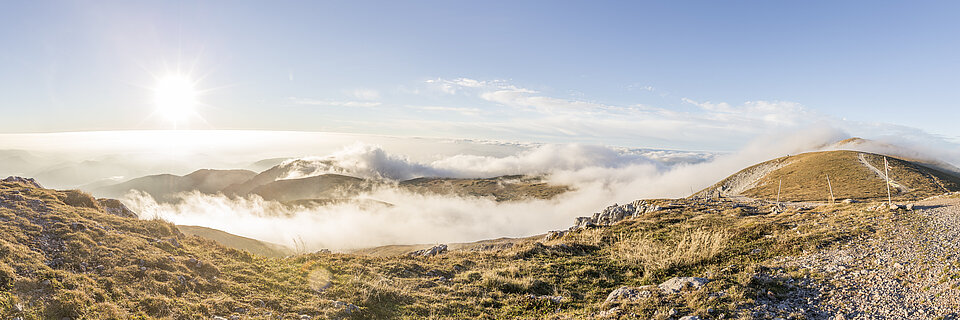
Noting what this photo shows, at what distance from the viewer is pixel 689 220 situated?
31094mm

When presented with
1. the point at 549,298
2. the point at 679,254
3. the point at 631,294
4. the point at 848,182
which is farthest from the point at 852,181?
the point at 549,298

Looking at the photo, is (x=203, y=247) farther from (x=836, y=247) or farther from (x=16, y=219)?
(x=836, y=247)

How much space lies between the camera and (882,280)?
11.3 meters

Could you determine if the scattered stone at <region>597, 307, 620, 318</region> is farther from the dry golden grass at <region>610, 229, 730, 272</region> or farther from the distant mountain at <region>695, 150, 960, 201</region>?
the distant mountain at <region>695, 150, 960, 201</region>

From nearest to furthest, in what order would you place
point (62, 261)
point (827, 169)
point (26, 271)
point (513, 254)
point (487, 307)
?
point (26, 271) < point (62, 261) < point (487, 307) < point (513, 254) < point (827, 169)

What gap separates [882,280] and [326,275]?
20.5m

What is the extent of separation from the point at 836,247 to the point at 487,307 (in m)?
15.8

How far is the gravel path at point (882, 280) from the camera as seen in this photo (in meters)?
9.69

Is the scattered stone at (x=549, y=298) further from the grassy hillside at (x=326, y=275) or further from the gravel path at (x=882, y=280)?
the gravel path at (x=882, y=280)

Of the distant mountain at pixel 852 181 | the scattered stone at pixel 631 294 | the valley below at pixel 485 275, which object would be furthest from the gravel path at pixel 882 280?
the distant mountain at pixel 852 181

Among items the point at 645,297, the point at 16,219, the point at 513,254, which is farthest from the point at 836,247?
the point at 16,219

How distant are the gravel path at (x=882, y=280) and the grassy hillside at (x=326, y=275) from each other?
0.78 meters

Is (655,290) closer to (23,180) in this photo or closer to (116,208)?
(116,208)

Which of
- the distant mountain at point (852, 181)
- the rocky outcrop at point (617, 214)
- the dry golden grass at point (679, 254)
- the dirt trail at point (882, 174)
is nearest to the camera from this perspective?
the dry golden grass at point (679, 254)
